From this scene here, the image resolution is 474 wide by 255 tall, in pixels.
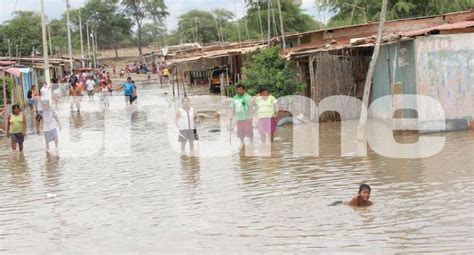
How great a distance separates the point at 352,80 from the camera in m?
21.4

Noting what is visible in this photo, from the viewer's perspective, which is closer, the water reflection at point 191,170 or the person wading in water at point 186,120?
the water reflection at point 191,170

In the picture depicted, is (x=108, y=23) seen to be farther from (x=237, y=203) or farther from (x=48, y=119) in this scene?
(x=237, y=203)

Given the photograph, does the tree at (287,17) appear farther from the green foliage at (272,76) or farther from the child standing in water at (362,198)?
the child standing in water at (362,198)

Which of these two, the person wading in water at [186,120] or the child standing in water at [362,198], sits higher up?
the person wading in water at [186,120]

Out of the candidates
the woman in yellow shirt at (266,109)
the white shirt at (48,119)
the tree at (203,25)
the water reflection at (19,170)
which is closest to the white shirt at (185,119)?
the woman in yellow shirt at (266,109)

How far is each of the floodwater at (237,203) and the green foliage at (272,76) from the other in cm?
556

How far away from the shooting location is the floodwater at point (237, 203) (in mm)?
7973

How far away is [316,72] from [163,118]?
673 centimetres

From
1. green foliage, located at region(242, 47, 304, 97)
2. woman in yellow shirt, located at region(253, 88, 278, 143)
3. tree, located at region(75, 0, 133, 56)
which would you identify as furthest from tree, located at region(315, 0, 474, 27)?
tree, located at region(75, 0, 133, 56)

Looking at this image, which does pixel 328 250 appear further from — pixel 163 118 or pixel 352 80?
pixel 163 118

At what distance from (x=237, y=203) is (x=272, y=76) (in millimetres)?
12314

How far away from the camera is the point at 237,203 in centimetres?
1033

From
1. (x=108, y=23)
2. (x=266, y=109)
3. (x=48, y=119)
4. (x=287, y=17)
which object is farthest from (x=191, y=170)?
(x=108, y=23)

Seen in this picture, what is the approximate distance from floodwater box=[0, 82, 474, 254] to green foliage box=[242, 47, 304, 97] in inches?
219
